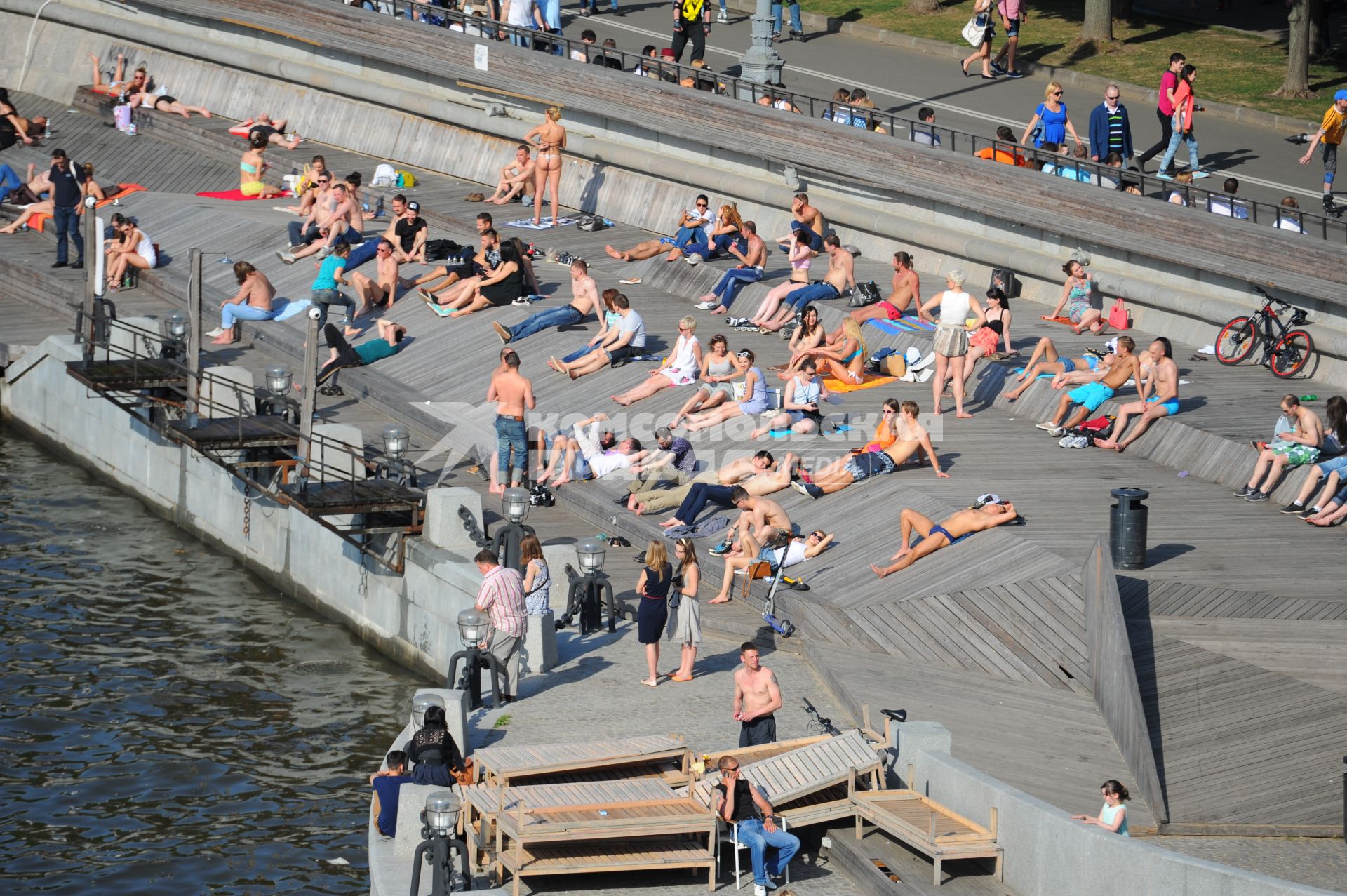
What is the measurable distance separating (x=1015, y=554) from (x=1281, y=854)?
4.09 metres

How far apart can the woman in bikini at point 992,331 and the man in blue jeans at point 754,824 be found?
9822 millimetres

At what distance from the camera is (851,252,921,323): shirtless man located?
2394 centimetres

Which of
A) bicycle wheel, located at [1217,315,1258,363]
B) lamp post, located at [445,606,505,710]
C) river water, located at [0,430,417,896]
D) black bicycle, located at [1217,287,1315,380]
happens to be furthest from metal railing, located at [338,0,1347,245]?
lamp post, located at [445,606,505,710]

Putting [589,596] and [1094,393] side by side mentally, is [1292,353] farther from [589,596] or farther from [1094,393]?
[589,596]

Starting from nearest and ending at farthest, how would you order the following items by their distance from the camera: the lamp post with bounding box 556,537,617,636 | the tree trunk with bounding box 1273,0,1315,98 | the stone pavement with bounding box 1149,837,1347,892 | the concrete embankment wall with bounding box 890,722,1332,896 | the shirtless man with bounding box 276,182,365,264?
1. the concrete embankment wall with bounding box 890,722,1332,896
2. the stone pavement with bounding box 1149,837,1347,892
3. the lamp post with bounding box 556,537,617,636
4. the shirtless man with bounding box 276,182,365,264
5. the tree trunk with bounding box 1273,0,1315,98

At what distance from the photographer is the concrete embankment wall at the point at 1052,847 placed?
1177 cm

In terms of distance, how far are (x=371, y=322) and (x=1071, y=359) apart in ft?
31.8

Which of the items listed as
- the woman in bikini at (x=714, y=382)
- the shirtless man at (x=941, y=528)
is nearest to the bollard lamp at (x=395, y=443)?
the woman in bikini at (x=714, y=382)

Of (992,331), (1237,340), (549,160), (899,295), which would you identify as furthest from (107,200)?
(1237,340)

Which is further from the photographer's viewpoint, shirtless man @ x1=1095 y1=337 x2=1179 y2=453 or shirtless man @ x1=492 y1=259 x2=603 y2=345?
shirtless man @ x1=492 y1=259 x2=603 y2=345

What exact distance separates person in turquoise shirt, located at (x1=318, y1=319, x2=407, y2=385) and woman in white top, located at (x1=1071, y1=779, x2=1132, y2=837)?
14214 millimetres

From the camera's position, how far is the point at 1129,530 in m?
17.0

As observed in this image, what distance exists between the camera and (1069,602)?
1645 cm

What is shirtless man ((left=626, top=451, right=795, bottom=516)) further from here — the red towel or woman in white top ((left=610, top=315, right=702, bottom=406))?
the red towel
